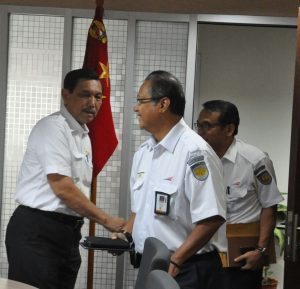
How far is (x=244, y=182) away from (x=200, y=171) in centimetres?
67

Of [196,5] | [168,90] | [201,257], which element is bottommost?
[201,257]

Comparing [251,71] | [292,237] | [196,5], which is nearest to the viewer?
[292,237]

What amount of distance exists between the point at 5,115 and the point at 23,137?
0.62ft

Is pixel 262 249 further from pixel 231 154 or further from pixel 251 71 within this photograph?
pixel 251 71

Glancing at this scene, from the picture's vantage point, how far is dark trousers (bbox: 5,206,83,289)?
285cm

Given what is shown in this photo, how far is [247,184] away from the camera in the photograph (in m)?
2.91

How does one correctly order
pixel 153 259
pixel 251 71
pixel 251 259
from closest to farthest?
pixel 153 259 → pixel 251 259 → pixel 251 71

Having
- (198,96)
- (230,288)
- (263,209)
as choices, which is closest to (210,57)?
(198,96)

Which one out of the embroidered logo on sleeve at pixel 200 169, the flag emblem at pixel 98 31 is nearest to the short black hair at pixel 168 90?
the embroidered logo on sleeve at pixel 200 169

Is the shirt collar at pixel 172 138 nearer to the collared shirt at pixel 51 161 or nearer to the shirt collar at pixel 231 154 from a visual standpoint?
the shirt collar at pixel 231 154

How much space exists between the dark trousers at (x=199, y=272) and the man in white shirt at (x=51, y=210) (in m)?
0.71

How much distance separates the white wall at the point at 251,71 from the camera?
555cm

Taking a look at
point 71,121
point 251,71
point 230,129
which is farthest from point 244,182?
point 251,71

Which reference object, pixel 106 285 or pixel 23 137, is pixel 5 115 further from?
pixel 106 285
